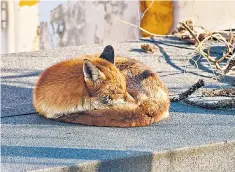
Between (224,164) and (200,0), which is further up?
(200,0)

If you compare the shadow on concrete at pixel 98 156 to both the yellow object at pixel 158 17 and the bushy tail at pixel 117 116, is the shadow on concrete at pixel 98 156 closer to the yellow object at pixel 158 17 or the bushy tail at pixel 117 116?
the bushy tail at pixel 117 116

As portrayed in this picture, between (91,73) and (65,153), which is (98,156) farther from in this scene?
(91,73)

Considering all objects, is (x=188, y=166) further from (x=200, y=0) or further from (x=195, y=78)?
(x=200, y=0)

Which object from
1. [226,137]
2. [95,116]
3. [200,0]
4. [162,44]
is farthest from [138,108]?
[200,0]

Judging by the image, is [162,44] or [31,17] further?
[31,17]

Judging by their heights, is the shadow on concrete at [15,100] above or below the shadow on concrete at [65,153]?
below

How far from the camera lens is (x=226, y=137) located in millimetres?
4434

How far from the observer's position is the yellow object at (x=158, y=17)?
8.77 metres

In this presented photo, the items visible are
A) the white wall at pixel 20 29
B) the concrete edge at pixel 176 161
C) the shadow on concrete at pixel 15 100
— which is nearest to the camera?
the concrete edge at pixel 176 161

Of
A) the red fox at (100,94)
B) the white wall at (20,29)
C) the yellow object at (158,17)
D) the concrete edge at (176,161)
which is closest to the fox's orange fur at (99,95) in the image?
the red fox at (100,94)

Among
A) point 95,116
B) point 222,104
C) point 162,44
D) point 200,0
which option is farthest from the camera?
point 200,0

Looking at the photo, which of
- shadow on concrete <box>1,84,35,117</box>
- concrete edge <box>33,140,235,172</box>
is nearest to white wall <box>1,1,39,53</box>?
shadow on concrete <box>1,84,35,117</box>

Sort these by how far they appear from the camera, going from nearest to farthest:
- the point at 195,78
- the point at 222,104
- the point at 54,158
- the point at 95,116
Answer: the point at 54,158 → the point at 95,116 → the point at 222,104 → the point at 195,78

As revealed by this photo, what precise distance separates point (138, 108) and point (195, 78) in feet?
5.31
